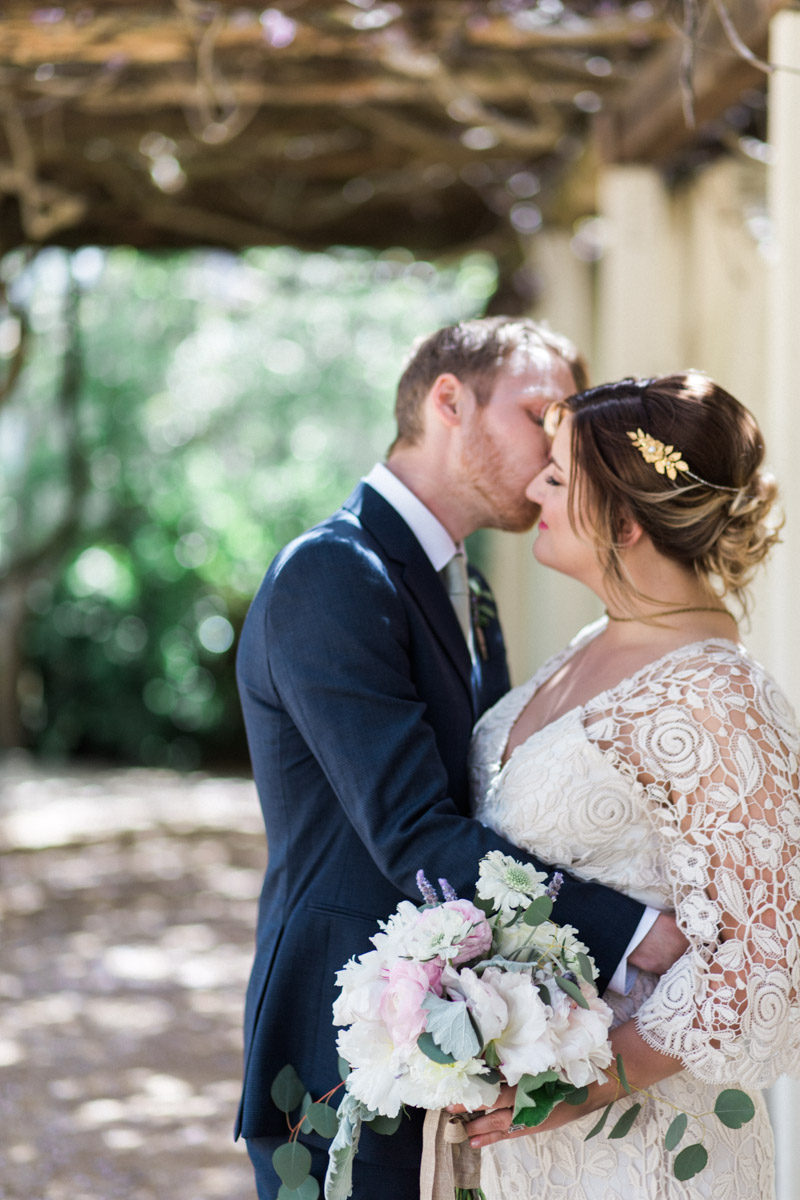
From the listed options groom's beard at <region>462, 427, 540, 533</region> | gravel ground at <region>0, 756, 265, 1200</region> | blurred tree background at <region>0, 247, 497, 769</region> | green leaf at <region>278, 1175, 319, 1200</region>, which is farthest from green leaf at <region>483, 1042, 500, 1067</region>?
blurred tree background at <region>0, 247, 497, 769</region>

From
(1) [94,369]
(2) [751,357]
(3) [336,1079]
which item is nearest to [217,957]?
(2) [751,357]

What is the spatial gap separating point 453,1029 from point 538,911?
0.20 m

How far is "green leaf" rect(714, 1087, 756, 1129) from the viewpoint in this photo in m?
1.85

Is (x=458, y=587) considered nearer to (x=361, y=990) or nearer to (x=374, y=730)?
(x=374, y=730)

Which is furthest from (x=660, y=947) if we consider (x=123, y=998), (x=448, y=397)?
(x=123, y=998)

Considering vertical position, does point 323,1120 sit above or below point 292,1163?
above

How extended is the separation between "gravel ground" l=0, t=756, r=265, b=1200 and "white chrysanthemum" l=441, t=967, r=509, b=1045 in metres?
2.48

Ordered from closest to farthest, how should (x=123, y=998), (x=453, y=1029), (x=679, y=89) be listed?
(x=453, y=1029) → (x=679, y=89) → (x=123, y=998)

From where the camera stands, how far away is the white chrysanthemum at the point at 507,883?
1.76 metres

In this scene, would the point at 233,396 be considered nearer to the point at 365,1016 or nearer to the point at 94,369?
the point at 94,369

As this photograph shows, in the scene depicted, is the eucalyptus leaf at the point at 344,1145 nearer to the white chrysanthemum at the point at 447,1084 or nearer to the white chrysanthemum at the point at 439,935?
the white chrysanthemum at the point at 447,1084

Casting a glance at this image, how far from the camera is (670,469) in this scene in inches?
80.9

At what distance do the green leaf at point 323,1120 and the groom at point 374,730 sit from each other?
152mm

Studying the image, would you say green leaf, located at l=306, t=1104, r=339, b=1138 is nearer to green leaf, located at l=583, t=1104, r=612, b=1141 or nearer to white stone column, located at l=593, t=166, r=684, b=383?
green leaf, located at l=583, t=1104, r=612, b=1141
